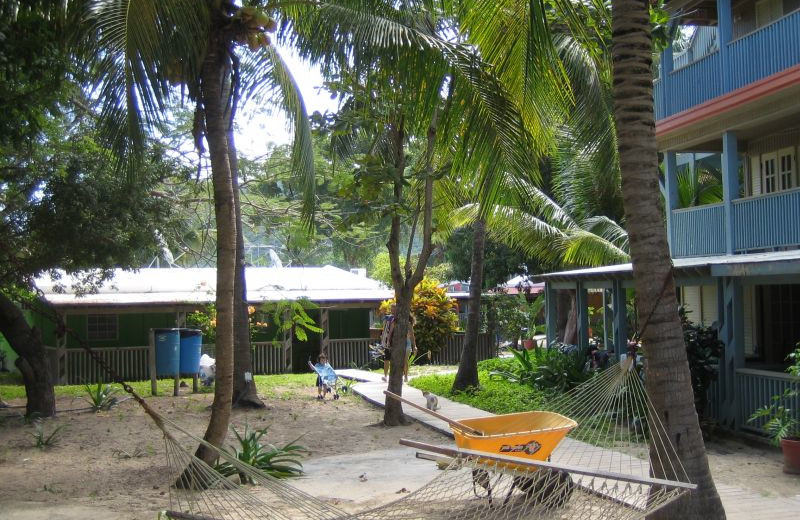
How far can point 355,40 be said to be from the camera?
864cm

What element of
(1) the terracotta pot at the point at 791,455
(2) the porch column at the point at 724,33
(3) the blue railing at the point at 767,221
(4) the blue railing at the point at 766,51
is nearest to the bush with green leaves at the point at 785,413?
(1) the terracotta pot at the point at 791,455

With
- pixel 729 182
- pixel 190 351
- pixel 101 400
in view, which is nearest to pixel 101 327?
pixel 190 351

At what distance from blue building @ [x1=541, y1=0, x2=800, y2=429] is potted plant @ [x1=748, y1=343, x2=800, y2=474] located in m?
0.26

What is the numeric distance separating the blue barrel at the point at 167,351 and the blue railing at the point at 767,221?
35.8 feet

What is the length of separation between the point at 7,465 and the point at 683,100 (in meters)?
12.8

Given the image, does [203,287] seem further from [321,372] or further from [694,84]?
[694,84]

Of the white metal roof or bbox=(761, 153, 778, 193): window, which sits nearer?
bbox=(761, 153, 778, 193): window

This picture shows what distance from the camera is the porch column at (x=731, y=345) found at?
11242 millimetres

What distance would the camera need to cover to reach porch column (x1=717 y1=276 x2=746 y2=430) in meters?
11.2

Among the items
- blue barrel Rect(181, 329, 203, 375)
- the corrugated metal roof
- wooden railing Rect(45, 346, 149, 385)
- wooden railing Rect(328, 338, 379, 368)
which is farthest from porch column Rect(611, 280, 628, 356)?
wooden railing Rect(45, 346, 149, 385)

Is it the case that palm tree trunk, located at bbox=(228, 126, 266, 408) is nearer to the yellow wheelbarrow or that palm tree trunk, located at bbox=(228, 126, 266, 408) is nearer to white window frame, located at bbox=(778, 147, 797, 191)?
the yellow wheelbarrow

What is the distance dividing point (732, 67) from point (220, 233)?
9.74 metres

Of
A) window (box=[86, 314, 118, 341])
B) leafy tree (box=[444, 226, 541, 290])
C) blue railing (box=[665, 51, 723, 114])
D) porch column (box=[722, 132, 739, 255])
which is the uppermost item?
blue railing (box=[665, 51, 723, 114])

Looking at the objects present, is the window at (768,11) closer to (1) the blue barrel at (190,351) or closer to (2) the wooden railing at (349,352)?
(1) the blue barrel at (190,351)
